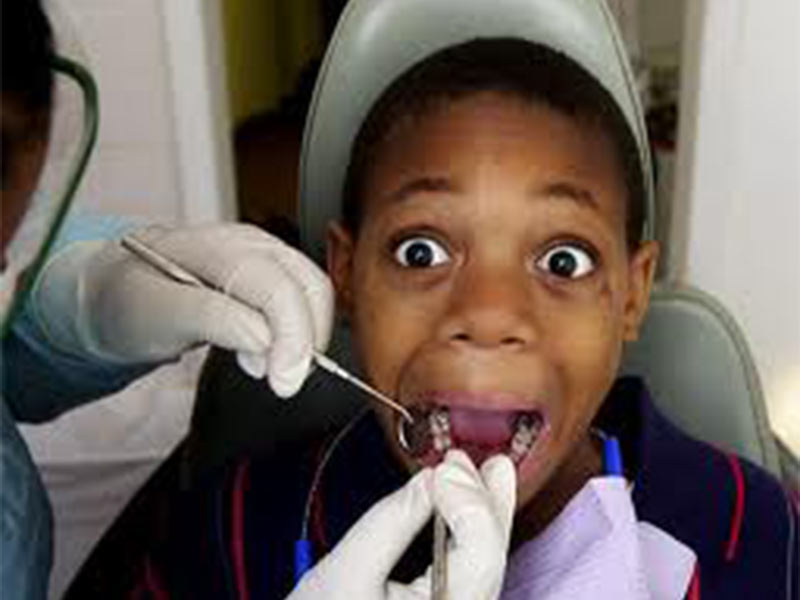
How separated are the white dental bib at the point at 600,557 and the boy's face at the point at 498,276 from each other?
5cm

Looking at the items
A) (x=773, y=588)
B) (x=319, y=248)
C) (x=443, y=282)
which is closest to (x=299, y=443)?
(x=319, y=248)

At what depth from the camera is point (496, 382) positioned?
3.05ft

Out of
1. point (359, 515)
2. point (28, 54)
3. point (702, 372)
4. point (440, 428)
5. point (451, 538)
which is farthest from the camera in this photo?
point (702, 372)

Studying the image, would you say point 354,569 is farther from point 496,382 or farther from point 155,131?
point 155,131

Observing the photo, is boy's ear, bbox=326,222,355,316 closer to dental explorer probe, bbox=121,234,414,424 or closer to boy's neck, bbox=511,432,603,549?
dental explorer probe, bbox=121,234,414,424

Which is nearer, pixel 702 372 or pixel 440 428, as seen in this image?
pixel 440 428

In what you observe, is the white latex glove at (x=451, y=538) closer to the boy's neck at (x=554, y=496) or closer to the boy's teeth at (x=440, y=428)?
the boy's teeth at (x=440, y=428)

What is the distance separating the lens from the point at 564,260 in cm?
96

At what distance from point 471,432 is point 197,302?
252 mm

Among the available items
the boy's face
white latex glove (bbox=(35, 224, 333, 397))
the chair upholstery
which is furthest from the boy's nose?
→ the chair upholstery

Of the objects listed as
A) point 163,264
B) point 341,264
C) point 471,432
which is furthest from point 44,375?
point 471,432

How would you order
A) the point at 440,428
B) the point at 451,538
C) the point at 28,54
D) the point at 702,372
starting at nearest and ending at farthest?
the point at 28,54 < the point at 451,538 < the point at 440,428 < the point at 702,372

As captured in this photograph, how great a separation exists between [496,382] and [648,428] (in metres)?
0.21

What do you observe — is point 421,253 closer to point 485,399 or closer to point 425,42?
point 485,399
